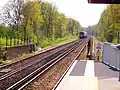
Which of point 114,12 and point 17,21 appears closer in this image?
point 114,12

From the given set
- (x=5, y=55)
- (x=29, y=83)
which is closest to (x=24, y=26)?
(x=5, y=55)

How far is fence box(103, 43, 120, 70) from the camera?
61.0ft

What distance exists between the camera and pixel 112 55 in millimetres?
20328

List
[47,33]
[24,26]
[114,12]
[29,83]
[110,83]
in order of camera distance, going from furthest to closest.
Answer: [47,33]
[24,26]
[114,12]
[29,83]
[110,83]

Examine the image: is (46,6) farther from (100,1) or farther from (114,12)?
(100,1)

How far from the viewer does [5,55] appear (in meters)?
29.4


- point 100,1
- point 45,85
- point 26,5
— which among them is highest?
point 26,5

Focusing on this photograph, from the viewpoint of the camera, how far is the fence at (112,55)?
1859 centimetres

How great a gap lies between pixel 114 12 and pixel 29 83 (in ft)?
102

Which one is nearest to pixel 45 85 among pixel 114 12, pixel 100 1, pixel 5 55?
pixel 100 1

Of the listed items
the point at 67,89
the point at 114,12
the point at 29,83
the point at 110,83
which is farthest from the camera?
the point at 114,12

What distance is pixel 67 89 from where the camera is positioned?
13.3 meters

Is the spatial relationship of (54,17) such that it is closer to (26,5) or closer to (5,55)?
(26,5)

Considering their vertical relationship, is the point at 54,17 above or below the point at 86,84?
above
